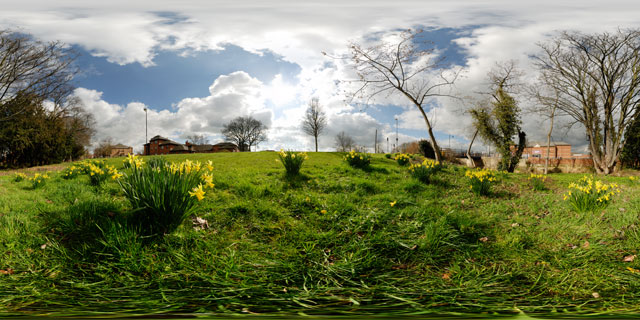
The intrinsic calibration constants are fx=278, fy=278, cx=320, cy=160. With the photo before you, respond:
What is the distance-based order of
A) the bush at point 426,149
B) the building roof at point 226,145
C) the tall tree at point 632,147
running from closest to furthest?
the tall tree at point 632,147
the bush at point 426,149
the building roof at point 226,145

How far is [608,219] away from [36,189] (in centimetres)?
994

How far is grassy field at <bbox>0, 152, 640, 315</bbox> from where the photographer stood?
6.23 feet

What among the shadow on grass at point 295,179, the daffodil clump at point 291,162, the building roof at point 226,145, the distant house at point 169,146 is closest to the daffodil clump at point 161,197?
the shadow on grass at point 295,179

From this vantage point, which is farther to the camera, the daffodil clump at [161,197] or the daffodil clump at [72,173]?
the daffodil clump at [72,173]

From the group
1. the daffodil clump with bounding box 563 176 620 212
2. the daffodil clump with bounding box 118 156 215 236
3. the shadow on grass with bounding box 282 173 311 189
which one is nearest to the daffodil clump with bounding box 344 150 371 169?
the shadow on grass with bounding box 282 173 311 189

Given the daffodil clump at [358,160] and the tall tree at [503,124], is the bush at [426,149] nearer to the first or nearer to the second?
the tall tree at [503,124]

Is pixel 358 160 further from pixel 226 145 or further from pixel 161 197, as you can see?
pixel 226 145

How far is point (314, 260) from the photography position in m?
2.69

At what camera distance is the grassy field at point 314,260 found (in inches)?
74.8

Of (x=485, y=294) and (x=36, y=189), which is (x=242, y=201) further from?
(x=36, y=189)

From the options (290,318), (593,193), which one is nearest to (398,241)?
(290,318)

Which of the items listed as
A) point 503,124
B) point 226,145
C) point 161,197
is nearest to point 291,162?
point 161,197

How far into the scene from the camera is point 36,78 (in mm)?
18734

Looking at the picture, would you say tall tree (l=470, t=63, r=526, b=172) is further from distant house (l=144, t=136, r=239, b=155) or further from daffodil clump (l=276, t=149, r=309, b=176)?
distant house (l=144, t=136, r=239, b=155)
